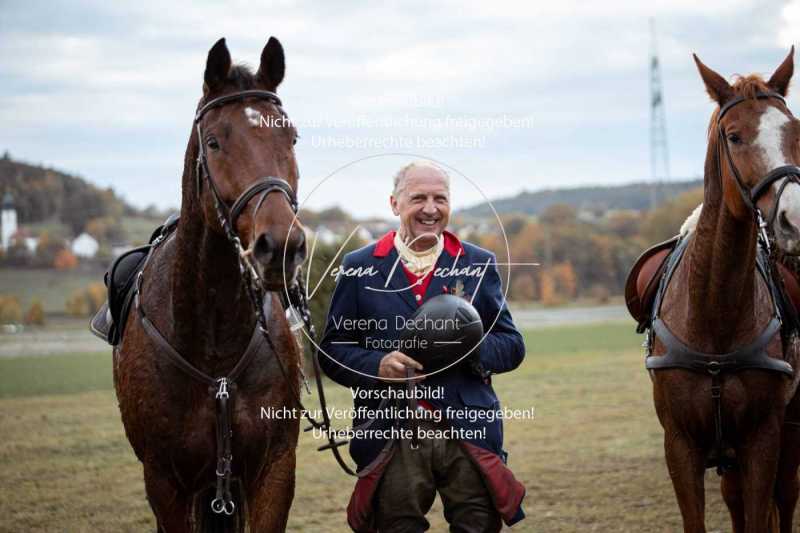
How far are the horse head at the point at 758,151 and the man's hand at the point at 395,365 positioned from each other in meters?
1.70

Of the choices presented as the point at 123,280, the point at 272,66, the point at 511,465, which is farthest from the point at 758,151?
the point at 511,465

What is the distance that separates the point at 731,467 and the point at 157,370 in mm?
3349

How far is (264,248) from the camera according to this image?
300cm

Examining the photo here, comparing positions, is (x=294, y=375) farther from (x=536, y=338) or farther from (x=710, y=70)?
(x=536, y=338)

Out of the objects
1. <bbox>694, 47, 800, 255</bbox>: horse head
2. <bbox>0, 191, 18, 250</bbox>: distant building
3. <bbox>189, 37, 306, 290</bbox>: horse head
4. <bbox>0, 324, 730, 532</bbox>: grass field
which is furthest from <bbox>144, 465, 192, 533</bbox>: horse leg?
<bbox>0, 191, 18, 250</bbox>: distant building

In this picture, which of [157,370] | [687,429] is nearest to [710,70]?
[687,429]

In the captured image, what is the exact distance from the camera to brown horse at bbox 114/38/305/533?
355 centimetres

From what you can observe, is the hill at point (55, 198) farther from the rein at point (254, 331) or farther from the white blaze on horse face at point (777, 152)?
the white blaze on horse face at point (777, 152)

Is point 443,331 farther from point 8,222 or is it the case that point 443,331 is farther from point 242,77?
point 8,222

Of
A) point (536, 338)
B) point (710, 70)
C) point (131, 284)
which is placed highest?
point (710, 70)

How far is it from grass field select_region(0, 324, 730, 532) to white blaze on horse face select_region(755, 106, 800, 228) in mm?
3751

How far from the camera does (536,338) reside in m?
31.6

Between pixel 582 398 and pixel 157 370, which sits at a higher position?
pixel 157 370

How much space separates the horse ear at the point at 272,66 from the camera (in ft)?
11.8
